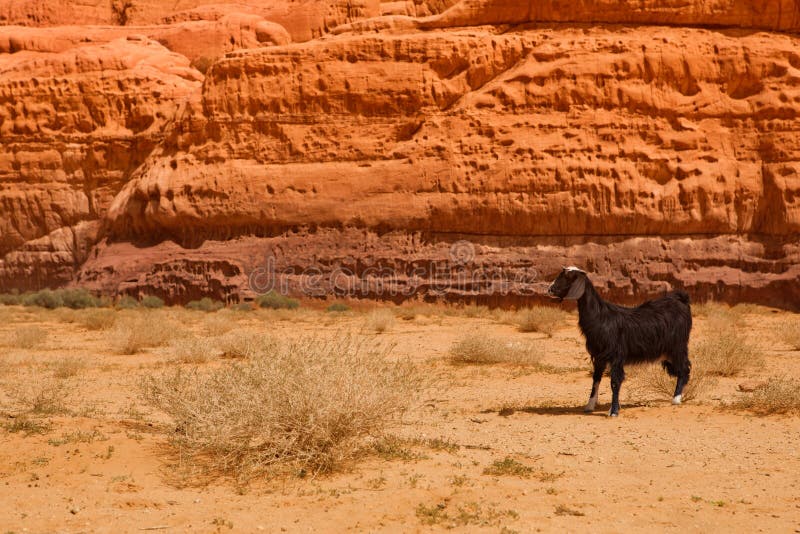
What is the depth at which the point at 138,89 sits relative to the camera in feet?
110

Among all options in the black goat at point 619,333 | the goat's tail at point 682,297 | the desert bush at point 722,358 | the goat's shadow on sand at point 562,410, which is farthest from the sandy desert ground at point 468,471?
the goat's tail at point 682,297

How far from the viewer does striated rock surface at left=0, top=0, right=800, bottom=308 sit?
26.0m

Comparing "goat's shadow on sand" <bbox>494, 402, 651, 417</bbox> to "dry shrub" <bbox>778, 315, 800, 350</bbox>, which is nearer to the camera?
"goat's shadow on sand" <bbox>494, 402, 651, 417</bbox>

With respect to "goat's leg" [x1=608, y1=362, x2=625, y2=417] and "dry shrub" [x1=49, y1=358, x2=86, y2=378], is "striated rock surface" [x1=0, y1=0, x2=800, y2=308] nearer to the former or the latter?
"dry shrub" [x1=49, y1=358, x2=86, y2=378]

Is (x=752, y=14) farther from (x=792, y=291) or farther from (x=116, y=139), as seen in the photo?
(x=116, y=139)

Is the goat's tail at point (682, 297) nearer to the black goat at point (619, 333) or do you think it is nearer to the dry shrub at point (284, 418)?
the black goat at point (619, 333)

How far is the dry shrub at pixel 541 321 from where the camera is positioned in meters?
18.0

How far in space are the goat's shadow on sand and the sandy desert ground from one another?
23mm

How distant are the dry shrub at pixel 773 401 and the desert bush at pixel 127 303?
2227 centimetres

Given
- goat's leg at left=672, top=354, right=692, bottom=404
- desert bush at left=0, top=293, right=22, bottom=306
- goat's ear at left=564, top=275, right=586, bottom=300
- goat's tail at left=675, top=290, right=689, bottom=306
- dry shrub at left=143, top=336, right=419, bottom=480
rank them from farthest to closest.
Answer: desert bush at left=0, top=293, right=22, bottom=306
goat's tail at left=675, top=290, right=689, bottom=306
goat's leg at left=672, top=354, right=692, bottom=404
goat's ear at left=564, top=275, right=586, bottom=300
dry shrub at left=143, top=336, right=419, bottom=480

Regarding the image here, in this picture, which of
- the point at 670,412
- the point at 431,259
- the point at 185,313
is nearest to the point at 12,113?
the point at 185,313

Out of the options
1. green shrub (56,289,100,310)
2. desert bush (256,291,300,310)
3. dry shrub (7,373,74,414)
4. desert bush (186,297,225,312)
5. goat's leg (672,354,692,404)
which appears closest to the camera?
dry shrub (7,373,74,414)

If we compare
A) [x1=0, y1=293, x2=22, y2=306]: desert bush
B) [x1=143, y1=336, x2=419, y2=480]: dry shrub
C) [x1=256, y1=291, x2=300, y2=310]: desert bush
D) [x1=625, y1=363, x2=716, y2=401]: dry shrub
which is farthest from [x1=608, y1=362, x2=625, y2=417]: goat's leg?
[x1=0, y1=293, x2=22, y2=306]: desert bush

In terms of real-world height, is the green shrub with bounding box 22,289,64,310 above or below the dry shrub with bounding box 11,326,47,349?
below
